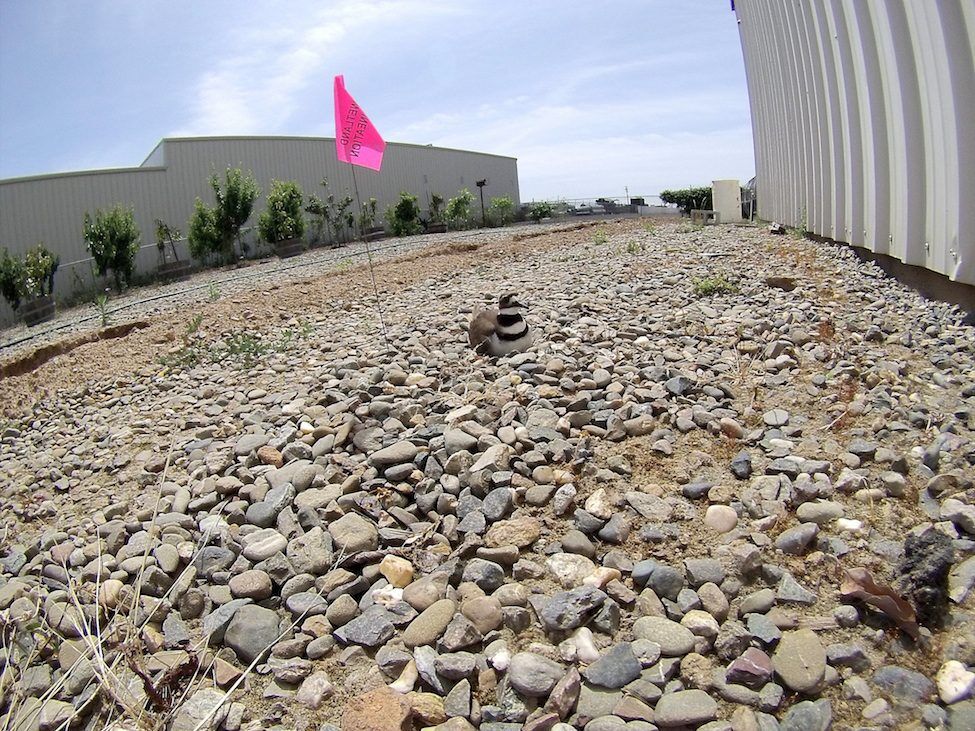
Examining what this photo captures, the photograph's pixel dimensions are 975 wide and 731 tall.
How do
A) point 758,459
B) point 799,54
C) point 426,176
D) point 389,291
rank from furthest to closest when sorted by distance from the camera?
point 426,176
point 799,54
point 389,291
point 758,459

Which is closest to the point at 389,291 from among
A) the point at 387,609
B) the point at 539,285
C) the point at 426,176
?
the point at 539,285

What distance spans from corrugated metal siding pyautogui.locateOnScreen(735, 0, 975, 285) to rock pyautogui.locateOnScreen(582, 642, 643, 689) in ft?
11.4

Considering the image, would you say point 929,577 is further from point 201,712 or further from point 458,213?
point 458,213

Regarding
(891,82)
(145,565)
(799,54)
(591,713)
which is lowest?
(591,713)

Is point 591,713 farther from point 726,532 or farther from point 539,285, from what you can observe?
point 539,285

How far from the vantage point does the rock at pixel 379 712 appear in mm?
1628

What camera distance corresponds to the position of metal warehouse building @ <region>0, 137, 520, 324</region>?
56.9 ft

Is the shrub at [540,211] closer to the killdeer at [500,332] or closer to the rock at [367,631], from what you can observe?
the killdeer at [500,332]

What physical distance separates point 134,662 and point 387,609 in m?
0.72

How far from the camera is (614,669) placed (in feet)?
5.57

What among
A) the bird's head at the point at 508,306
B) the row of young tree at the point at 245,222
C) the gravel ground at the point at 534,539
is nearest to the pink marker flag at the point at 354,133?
the bird's head at the point at 508,306

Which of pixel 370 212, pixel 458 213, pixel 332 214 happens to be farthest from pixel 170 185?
pixel 458 213

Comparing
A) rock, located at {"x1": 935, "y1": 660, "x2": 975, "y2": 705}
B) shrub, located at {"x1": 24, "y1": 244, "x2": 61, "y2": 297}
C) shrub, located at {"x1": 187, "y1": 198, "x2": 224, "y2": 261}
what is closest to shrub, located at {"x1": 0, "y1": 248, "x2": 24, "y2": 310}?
shrub, located at {"x1": 24, "y1": 244, "x2": 61, "y2": 297}

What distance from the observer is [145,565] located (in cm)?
238
